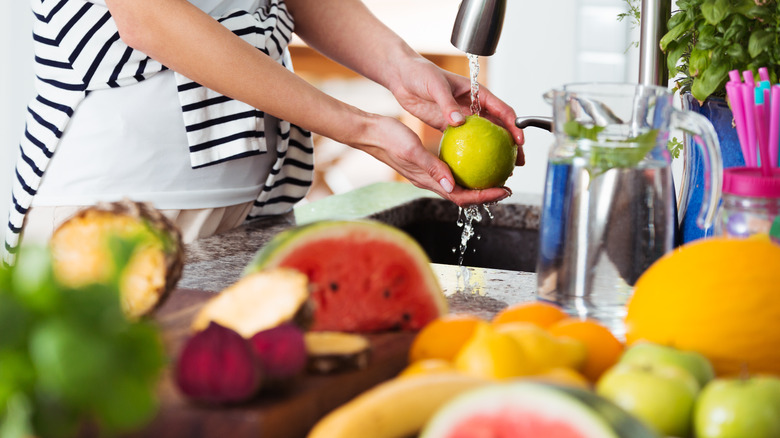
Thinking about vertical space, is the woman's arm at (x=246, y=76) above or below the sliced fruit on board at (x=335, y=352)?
above

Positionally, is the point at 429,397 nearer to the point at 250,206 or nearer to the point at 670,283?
the point at 670,283

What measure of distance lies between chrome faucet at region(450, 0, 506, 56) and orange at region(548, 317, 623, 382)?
569mm

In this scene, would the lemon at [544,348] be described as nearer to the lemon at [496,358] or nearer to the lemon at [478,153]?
the lemon at [496,358]

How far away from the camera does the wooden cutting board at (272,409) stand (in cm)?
56

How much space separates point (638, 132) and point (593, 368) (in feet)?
1.01

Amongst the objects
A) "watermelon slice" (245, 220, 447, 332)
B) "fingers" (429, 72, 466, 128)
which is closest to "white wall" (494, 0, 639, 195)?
"fingers" (429, 72, 466, 128)

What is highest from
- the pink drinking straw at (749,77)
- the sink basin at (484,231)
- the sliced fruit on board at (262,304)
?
the pink drinking straw at (749,77)

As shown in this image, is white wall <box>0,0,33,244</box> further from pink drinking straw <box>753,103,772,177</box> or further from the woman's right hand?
pink drinking straw <box>753,103,772,177</box>

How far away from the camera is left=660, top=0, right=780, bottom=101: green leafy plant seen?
3.68 ft

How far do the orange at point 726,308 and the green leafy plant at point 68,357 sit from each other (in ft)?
1.41

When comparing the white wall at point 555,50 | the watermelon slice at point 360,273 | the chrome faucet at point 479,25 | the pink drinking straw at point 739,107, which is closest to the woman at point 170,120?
the chrome faucet at point 479,25

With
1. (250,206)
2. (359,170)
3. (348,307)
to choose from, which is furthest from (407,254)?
(359,170)

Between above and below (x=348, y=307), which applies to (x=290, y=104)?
above

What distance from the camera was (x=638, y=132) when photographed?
0.91 metres
